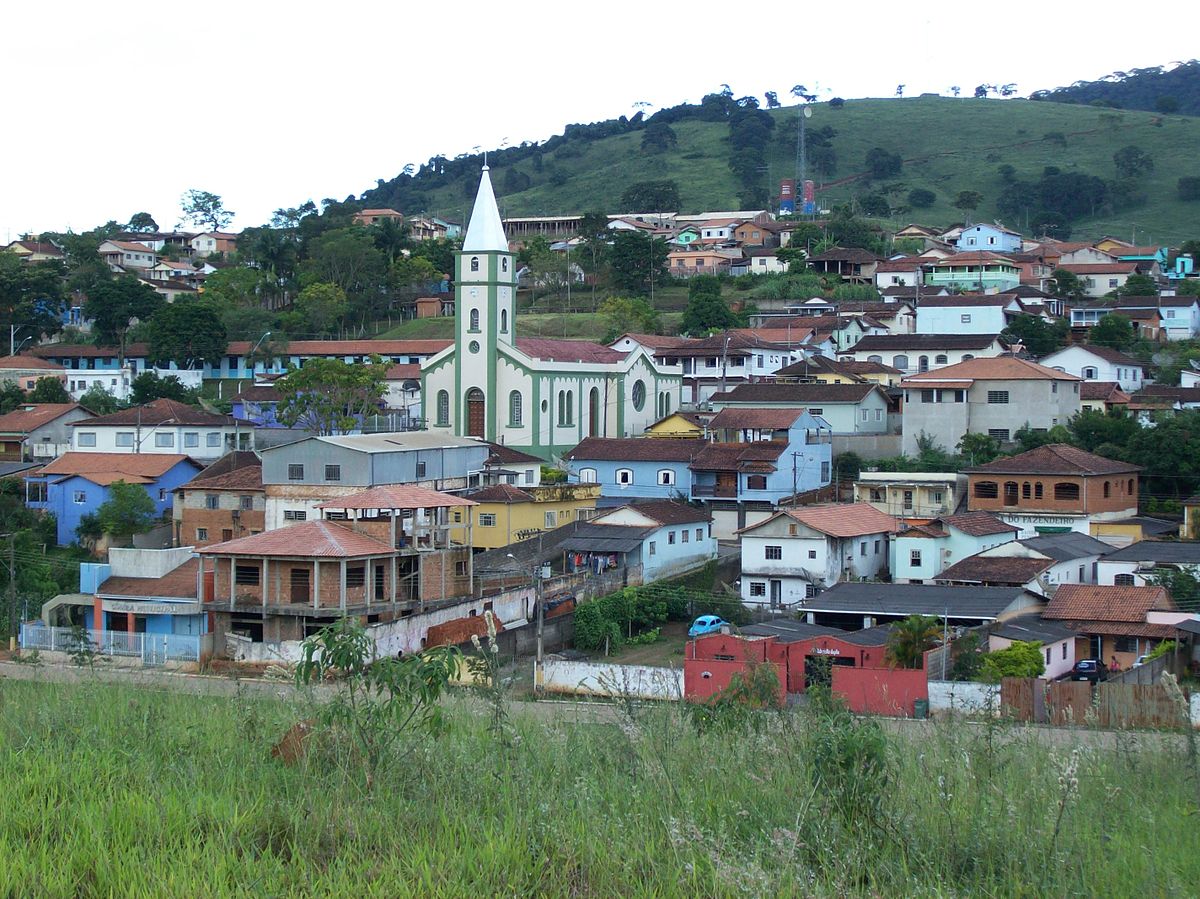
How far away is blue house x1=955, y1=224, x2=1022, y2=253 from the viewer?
62.5 meters

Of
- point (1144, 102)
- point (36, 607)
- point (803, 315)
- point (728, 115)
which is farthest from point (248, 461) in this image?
point (1144, 102)

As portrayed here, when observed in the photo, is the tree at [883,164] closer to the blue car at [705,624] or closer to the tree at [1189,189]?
the tree at [1189,189]

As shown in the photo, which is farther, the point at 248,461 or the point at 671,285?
the point at 671,285

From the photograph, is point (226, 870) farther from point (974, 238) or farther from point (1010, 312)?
point (974, 238)

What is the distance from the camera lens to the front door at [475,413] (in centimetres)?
3884

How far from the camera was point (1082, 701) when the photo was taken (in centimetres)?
1518

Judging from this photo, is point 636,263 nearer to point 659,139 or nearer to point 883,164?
point 883,164

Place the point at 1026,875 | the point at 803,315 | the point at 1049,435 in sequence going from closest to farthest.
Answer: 1. the point at 1026,875
2. the point at 1049,435
3. the point at 803,315

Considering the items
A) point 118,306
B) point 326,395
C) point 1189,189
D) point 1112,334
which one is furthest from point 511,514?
point 1189,189

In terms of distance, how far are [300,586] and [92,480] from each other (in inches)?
412

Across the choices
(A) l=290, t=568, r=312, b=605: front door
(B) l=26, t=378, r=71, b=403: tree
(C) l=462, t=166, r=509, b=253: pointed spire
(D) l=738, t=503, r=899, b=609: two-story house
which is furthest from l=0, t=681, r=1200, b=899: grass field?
(B) l=26, t=378, r=71, b=403: tree

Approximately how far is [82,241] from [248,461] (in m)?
39.8

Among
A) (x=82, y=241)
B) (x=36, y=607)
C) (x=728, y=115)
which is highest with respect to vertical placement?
(x=728, y=115)

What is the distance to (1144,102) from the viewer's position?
5428 inches
